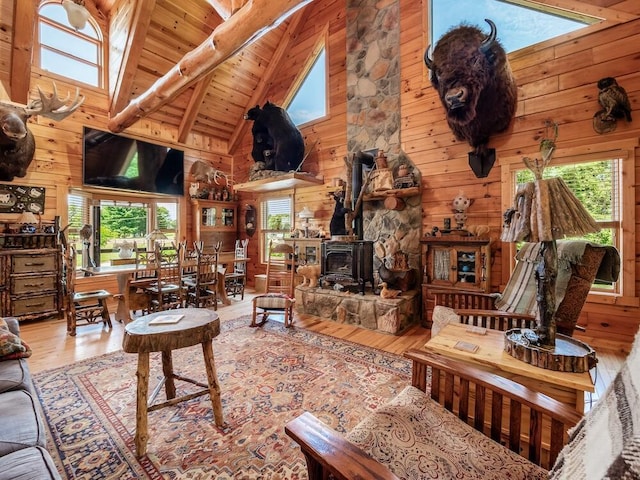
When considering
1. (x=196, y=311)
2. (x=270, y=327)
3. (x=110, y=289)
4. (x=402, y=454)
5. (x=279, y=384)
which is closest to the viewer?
(x=402, y=454)

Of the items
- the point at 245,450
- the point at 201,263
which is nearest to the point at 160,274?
the point at 201,263

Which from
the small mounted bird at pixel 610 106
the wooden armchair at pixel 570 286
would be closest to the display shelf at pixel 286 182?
the wooden armchair at pixel 570 286

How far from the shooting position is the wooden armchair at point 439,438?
35.1 inches

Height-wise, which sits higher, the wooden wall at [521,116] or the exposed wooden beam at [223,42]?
the exposed wooden beam at [223,42]

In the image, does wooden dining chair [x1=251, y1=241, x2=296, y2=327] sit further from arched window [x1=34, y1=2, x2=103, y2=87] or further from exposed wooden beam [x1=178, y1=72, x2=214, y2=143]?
arched window [x1=34, y1=2, x2=103, y2=87]

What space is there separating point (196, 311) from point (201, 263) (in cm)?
247

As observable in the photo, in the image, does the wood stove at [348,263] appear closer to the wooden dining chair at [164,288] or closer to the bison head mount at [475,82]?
the bison head mount at [475,82]

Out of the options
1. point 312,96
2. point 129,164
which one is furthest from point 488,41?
point 129,164

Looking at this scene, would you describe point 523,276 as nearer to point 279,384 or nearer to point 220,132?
point 279,384

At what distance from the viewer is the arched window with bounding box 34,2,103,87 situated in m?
4.36

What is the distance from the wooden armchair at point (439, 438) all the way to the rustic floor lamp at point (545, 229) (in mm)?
383

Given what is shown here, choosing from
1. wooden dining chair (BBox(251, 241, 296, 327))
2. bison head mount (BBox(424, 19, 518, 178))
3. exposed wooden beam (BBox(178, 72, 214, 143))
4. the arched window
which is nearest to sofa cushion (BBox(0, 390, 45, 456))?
wooden dining chair (BBox(251, 241, 296, 327))

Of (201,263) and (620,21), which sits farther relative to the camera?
(201,263)

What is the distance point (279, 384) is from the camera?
7.85 feet
